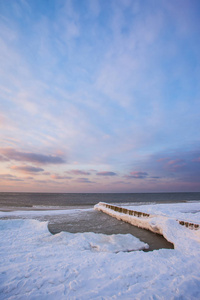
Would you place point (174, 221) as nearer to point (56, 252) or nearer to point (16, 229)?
point (56, 252)

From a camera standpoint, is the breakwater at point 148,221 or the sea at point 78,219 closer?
the breakwater at point 148,221

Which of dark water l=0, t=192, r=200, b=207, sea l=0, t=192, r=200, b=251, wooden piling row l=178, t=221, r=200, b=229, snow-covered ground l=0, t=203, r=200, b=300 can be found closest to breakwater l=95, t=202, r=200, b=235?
wooden piling row l=178, t=221, r=200, b=229

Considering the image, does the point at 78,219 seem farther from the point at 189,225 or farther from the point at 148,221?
the point at 189,225

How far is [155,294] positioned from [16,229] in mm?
8857

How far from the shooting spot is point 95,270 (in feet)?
13.9

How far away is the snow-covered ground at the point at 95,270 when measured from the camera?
10.8 feet

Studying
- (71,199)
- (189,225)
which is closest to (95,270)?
(189,225)

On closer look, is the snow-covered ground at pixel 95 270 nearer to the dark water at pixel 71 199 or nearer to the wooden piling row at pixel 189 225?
the wooden piling row at pixel 189 225

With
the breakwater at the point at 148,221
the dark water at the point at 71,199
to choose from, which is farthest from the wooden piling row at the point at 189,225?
the dark water at the point at 71,199

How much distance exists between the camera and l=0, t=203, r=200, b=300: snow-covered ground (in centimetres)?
328

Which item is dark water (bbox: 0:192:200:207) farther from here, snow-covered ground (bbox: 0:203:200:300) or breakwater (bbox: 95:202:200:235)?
snow-covered ground (bbox: 0:203:200:300)

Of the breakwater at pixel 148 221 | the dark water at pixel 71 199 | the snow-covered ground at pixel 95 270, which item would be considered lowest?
the snow-covered ground at pixel 95 270

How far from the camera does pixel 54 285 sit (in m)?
3.57

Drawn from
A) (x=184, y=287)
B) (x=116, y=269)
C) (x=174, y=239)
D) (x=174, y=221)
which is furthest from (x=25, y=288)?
(x=174, y=221)
